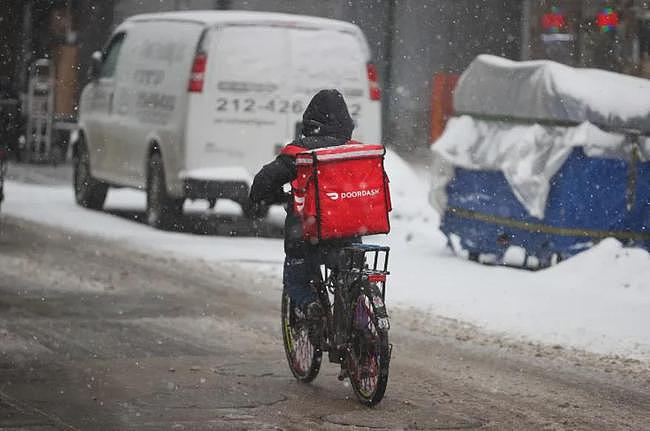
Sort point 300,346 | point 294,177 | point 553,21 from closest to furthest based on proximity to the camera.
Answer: point 294,177
point 300,346
point 553,21

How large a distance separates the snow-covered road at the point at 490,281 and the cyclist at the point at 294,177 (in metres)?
2.73

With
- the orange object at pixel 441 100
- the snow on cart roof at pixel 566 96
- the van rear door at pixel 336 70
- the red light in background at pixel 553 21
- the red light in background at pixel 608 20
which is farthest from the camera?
the red light in background at pixel 553 21

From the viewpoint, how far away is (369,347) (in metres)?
8.40

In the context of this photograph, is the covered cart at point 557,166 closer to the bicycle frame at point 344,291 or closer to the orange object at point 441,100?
the bicycle frame at point 344,291

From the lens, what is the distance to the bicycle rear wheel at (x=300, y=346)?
9.08 meters

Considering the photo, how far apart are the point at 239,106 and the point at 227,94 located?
0.60 feet

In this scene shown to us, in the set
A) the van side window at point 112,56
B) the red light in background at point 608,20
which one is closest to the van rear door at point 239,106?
the van side window at point 112,56

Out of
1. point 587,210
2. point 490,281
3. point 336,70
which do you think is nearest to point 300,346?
point 490,281

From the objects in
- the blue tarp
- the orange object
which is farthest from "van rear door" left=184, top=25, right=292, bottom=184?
the orange object

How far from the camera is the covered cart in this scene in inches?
573

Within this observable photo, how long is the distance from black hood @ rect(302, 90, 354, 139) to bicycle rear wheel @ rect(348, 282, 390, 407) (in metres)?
1.00

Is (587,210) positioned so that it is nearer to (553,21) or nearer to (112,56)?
(112,56)

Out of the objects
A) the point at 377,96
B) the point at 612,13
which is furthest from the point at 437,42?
the point at 377,96

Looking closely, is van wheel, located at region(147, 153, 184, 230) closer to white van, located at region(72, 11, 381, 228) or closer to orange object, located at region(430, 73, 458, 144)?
white van, located at region(72, 11, 381, 228)
